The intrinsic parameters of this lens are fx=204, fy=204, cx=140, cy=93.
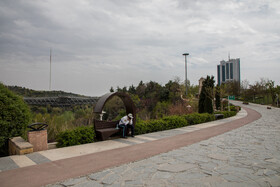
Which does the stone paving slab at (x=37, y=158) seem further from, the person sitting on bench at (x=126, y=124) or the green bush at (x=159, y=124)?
the green bush at (x=159, y=124)

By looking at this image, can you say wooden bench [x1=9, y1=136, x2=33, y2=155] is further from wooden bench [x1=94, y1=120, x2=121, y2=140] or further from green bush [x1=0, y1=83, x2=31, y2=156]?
wooden bench [x1=94, y1=120, x2=121, y2=140]

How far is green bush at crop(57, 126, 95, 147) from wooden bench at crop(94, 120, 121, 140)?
0.25 m

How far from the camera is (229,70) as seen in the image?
14150 centimetres

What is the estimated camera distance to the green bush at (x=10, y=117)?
555cm

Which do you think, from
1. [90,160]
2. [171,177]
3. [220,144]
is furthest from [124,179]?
[220,144]

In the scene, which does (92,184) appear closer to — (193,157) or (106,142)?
(193,157)

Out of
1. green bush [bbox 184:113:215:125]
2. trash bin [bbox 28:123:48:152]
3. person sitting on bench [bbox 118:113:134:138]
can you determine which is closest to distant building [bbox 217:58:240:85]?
green bush [bbox 184:113:215:125]

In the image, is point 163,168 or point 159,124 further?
point 159,124

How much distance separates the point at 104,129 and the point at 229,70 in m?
149

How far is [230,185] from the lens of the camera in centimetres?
358

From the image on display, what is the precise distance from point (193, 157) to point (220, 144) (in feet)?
6.93

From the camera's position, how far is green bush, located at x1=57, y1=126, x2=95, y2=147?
6.43 m

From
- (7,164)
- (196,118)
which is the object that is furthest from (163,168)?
(196,118)

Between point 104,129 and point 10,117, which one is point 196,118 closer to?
point 104,129
